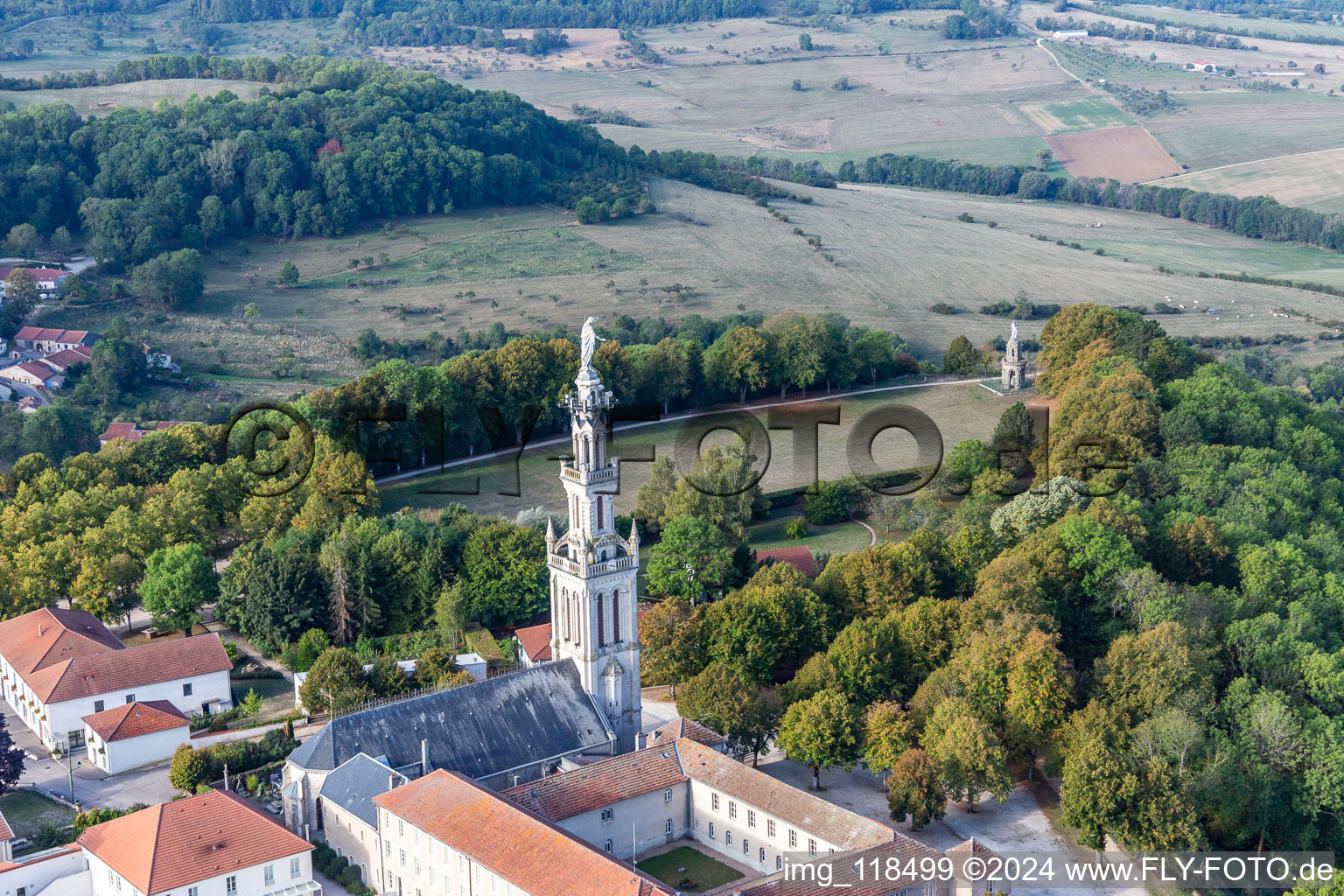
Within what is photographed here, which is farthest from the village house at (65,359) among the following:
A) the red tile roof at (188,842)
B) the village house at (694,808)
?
the village house at (694,808)

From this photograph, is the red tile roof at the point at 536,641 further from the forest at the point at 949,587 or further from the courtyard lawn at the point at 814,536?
the courtyard lawn at the point at 814,536

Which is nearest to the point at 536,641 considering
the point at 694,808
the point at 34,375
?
the point at 694,808

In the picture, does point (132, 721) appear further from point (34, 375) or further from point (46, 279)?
point (46, 279)

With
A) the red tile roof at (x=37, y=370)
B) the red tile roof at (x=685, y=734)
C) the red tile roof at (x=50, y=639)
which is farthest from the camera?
the red tile roof at (x=37, y=370)

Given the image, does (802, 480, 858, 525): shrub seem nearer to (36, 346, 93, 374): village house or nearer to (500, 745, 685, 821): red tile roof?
(500, 745, 685, 821): red tile roof

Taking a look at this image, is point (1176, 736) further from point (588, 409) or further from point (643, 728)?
point (588, 409)

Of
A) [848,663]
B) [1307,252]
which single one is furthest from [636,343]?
[1307,252]
